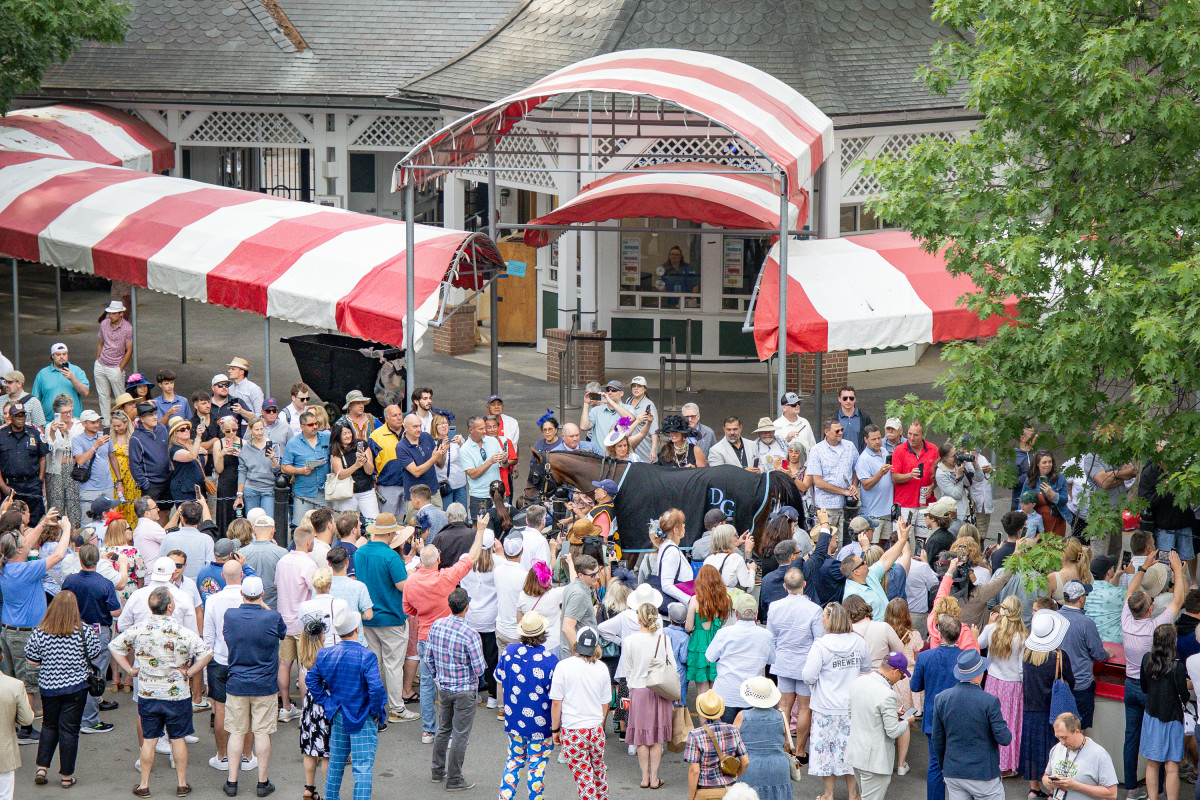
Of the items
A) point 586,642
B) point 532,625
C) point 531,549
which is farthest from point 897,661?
point 531,549

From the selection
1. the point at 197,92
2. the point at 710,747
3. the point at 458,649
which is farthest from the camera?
the point at 197,92

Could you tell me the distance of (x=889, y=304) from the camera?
15031 millimetres

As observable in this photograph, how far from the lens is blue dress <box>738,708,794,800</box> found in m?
8.03

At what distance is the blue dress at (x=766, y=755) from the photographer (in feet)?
26.3

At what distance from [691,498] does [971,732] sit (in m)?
3.84

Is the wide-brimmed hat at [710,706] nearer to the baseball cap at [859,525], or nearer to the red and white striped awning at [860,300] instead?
the baseball cap at [859,525]

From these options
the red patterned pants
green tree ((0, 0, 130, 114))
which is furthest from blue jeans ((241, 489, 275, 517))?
green tree ((0, 0, 130, 114))

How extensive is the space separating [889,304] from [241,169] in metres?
17.8

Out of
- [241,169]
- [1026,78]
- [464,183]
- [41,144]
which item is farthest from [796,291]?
[241,169]

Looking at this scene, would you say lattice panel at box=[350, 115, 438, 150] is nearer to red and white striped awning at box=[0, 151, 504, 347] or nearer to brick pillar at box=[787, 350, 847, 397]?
red and white striped awning at box=[0, 151, 504, 347]

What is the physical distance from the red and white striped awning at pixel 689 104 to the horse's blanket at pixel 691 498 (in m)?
3.41

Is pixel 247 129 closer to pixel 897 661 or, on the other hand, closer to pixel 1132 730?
pixel 897 661

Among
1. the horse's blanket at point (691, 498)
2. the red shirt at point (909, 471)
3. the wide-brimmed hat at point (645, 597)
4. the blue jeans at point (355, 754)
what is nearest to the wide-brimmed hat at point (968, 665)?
the wide-brimmed hat at point (645, 597)

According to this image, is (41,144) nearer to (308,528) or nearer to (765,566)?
(308,528)
